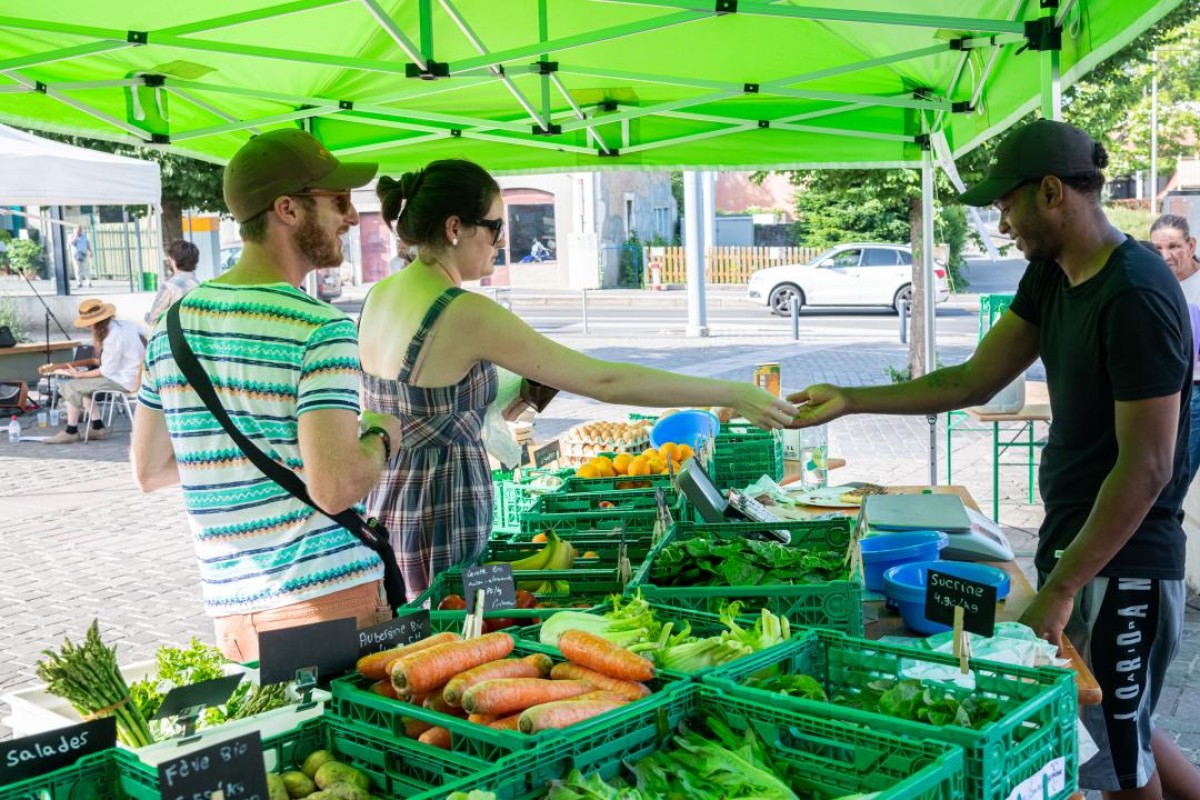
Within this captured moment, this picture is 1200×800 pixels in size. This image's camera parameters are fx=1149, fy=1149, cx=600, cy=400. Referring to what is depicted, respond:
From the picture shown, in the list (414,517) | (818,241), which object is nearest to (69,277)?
(818,241)

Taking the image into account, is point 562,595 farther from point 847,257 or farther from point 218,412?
point 847,257

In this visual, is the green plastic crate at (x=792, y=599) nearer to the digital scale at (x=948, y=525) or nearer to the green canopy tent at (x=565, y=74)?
the digital scale at (x=948, y=525)

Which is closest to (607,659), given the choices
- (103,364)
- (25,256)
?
(103,364)

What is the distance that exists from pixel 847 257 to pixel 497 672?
84.7 ft

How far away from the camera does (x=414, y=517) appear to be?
10.9 feet

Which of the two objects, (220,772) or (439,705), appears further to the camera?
(439,705)

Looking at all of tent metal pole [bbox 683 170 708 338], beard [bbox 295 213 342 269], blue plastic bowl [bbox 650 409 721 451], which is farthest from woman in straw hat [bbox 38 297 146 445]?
beard [bbox 295 213 342 269]

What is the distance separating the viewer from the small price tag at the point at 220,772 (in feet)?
5.18

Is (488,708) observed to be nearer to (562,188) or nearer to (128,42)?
(128,42)

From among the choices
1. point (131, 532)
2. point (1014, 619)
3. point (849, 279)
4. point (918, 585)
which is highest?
point (849, 279)

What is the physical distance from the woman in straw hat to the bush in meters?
19.3

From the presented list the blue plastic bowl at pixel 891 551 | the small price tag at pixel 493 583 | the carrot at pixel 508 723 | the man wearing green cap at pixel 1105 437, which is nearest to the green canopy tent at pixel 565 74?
the man wearing green cap at pixel 1105 437

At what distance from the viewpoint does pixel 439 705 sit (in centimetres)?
218

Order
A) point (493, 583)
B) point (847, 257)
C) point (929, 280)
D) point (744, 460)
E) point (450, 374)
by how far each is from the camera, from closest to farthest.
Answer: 1. point (493, 583)
2. point (450, 374)
3. point (744, 460)
4. point (929, 280)
5. point (847, 257)
